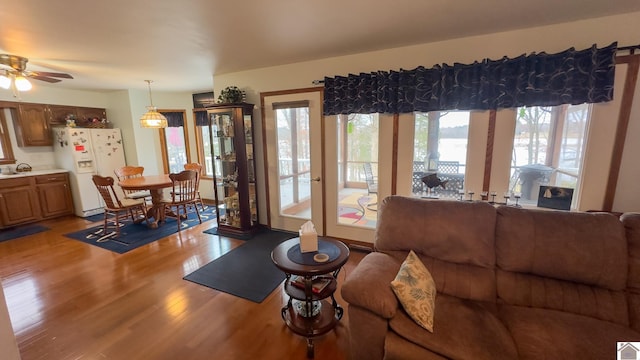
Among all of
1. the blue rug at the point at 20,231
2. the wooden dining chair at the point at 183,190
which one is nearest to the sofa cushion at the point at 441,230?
the wooden dining chair at the point at 183,190

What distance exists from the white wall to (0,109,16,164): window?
450 cm

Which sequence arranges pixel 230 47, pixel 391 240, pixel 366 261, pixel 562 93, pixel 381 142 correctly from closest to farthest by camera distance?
1. pixel 366 261
2. pixel 391 240
3. pixel 562 93
4. pixel 230 47
5. pixel 381 142

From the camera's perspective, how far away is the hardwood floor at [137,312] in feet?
6.21

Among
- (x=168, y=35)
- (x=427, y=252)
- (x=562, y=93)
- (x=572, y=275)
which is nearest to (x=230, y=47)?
(x=168, y=35)

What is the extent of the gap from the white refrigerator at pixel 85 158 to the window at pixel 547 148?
6.67 m

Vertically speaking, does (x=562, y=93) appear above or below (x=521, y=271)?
above

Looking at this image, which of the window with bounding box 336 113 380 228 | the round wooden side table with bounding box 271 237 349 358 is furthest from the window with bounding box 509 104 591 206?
the round wooden side table with bounding box 271 237 349 358

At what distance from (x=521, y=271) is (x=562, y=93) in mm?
1712

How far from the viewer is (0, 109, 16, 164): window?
4414 millimetres

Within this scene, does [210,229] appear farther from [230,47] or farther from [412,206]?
[412,206]

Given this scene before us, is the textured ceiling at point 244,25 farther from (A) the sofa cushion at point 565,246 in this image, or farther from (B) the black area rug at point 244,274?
(B) the black area rug at point 244,274

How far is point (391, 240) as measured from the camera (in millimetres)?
1980

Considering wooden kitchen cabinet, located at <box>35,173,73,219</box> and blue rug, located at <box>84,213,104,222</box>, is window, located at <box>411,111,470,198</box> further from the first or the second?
wooden kitchen cabinet, located at <box>35,173,73,219</box>

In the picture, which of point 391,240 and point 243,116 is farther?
point 243,116
